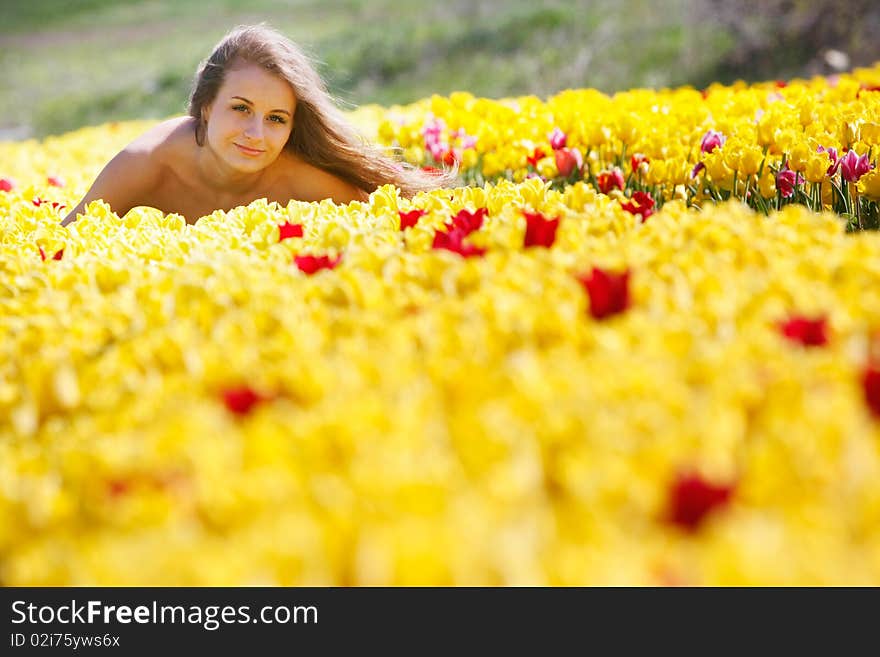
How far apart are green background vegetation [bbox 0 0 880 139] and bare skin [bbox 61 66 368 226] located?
770 cm

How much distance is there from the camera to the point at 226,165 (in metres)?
4.43

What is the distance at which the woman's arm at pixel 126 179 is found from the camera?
A: 437 cm

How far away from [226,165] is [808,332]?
3.41 m

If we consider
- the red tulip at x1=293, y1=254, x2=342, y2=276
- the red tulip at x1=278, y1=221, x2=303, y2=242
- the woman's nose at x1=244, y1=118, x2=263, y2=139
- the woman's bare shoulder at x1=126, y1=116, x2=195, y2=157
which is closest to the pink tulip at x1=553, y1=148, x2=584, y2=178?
the woman's nose at x1=244, y1=118, x2=263, y2=139

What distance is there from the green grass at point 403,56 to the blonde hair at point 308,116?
8.76 meters

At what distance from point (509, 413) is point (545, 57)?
1705cm

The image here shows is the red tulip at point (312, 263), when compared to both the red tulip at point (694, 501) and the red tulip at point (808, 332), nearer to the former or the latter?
the red tulip at point (808, 332)

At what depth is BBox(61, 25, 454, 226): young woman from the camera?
4.24m

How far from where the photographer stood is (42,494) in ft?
4.08

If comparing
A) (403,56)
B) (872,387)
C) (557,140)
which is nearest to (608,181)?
(557,140)

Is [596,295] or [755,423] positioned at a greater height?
[596,295]

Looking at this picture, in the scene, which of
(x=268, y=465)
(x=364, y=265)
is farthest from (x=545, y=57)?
(x=268, y=465)

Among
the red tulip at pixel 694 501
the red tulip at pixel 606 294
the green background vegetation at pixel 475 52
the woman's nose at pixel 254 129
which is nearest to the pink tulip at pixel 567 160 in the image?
→ the woman's nose at pixel 254 129
